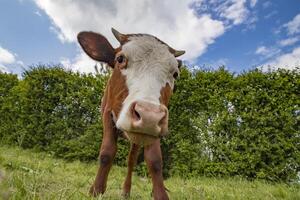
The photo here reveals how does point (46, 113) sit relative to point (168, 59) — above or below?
above

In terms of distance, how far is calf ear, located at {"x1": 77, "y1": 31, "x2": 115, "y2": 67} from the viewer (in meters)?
4.57

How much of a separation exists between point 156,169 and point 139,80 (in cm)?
127

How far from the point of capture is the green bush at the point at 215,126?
10.2 meters

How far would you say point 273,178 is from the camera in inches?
392

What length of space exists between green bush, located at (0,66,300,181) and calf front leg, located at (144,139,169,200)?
634 cm

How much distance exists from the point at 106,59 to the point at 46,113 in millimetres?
9260

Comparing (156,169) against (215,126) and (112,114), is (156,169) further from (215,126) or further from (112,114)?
(215,126)

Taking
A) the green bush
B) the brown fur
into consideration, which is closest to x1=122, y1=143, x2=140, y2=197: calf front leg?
the brown fur

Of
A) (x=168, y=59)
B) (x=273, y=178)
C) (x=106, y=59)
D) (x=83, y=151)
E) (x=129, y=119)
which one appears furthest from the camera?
(x=83, y=151)

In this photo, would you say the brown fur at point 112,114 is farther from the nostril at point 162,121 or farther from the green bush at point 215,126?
the green bush at point 215,126

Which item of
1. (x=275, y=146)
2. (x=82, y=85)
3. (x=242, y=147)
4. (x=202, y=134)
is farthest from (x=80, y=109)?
(x=275, y=146)

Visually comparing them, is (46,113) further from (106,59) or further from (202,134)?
(106,59)

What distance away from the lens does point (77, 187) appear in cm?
473

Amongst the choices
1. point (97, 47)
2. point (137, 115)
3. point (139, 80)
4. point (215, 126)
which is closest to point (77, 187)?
point (97, 47)
